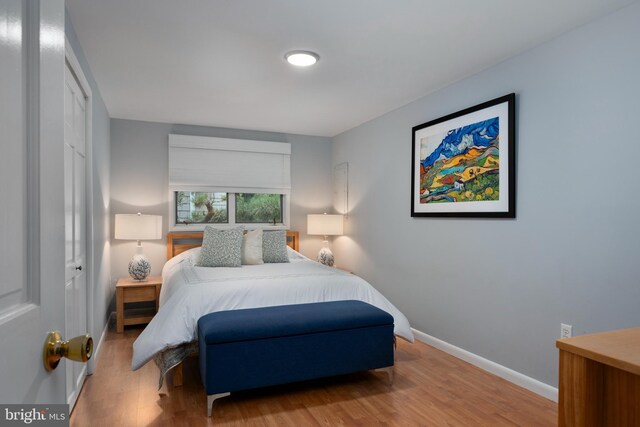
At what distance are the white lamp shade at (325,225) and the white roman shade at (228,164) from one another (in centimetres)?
→ 68

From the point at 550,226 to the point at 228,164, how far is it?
3.78 m

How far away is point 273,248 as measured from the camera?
4.50 meters

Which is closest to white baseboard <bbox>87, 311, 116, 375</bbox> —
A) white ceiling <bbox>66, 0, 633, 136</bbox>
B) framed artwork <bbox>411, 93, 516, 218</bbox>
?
white ceiling <bbox>66, 0, 633, 136</bbox>

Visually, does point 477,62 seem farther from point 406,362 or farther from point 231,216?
point 231,216

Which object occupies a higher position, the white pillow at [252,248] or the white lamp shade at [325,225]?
the white lamp shade at [325,225]

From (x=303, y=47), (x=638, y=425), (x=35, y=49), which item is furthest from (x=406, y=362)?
(x=35, y=49)

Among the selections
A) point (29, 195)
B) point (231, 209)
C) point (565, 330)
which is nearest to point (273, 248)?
point (231, 209)

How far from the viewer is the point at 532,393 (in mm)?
2744

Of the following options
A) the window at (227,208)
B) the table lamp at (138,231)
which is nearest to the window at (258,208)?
the window at (227,208)

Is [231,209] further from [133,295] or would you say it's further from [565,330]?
[565,330]

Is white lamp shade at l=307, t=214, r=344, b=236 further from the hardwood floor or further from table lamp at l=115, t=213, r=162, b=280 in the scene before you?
the hardwood floor

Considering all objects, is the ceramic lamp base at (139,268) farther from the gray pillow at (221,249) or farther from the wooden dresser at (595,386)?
the wooden dresser at (595,386)

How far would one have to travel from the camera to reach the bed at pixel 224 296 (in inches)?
107

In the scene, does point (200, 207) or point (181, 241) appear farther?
point (200, 207)
